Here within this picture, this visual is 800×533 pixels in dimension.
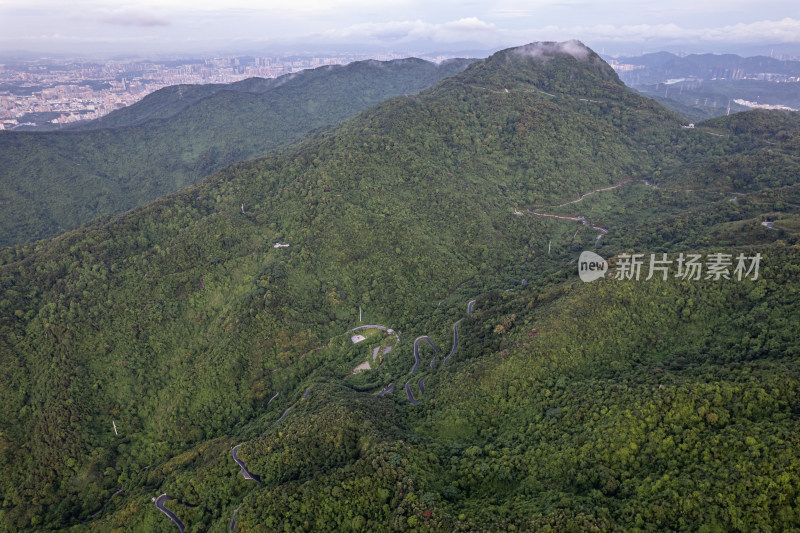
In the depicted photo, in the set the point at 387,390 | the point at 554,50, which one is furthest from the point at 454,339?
the point at 554,50

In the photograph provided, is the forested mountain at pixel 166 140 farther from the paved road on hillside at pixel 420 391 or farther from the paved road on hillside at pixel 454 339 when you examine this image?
the paved road on hillside at pixel 454 339

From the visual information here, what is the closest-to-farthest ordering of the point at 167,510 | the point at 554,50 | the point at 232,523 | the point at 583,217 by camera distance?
the point at 232,523
the point at 167,510
the point at 583,217
the point at 554,50

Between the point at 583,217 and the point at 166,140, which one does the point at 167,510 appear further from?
the point at 166,140

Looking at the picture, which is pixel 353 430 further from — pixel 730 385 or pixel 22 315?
pixel 22 315

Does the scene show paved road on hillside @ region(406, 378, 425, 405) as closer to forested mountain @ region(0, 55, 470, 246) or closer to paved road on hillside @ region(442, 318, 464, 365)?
paved road on hillside @ region(442, 318, 464, 365)

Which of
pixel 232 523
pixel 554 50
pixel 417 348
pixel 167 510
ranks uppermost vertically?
pixel 554 50
